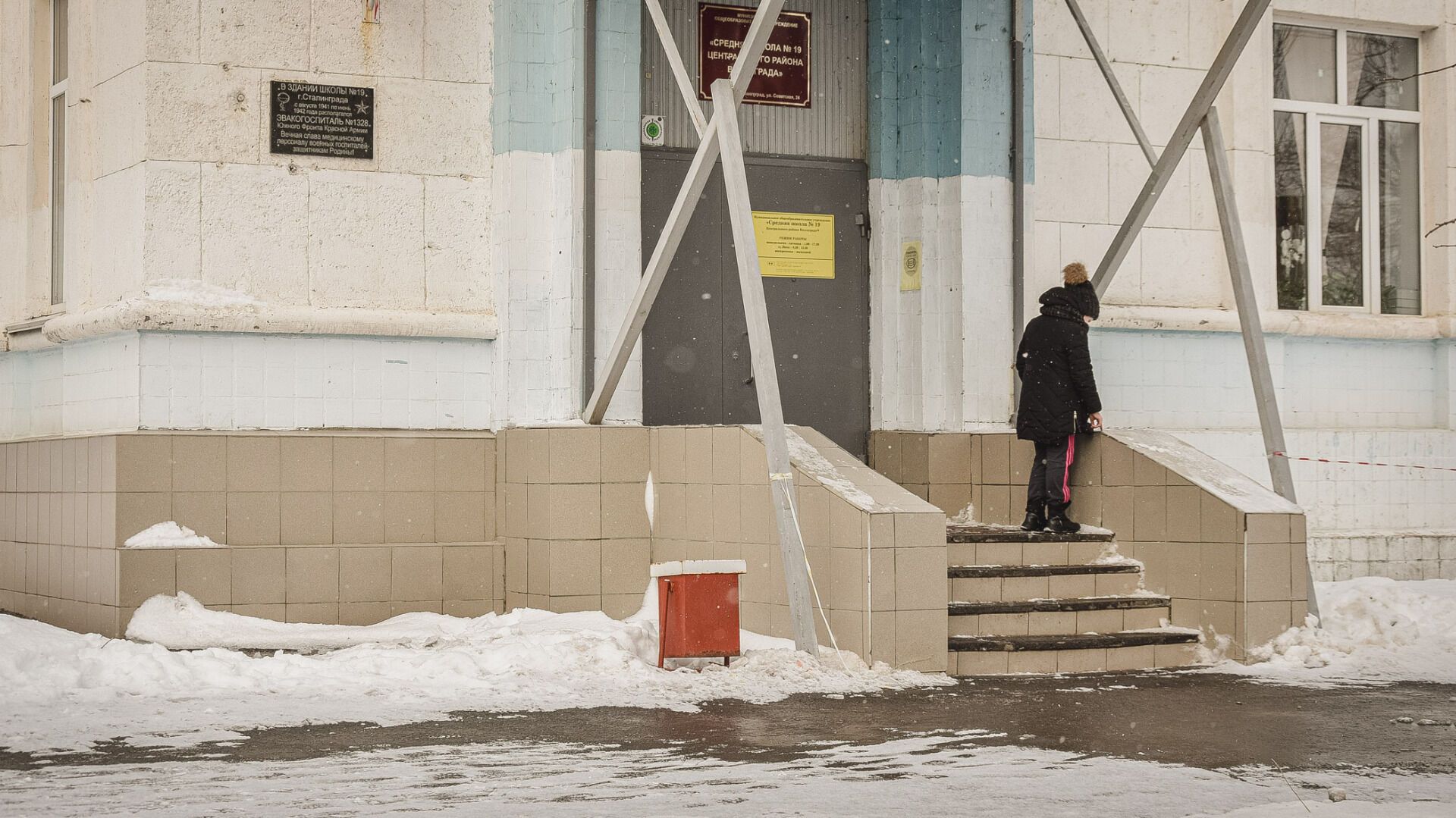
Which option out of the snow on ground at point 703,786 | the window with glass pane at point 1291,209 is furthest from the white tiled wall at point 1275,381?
the snow on ground at point 703,786

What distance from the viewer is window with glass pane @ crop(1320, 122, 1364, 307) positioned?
544 inches

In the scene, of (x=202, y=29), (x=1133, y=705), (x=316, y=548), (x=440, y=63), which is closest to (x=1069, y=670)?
(x=1133, y=705)

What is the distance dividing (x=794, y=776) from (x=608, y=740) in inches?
42.6

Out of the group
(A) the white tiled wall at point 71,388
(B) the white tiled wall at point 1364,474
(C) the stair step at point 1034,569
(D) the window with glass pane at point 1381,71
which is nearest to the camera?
(C) the stair step at point 1034,569

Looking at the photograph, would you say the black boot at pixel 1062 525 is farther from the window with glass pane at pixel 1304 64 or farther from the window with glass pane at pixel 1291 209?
the window with glass pane at pixel 1304 64

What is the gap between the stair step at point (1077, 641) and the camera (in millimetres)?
9367

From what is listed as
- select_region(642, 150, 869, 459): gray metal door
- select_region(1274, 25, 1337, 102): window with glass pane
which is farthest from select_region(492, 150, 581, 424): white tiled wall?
select_region(1274, 25, 1337, 102): window with glass pane

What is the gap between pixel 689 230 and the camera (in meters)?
11.7

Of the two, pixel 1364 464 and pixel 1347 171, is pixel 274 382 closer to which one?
pixel 1364 464

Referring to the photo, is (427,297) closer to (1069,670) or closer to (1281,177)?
(1069,670)

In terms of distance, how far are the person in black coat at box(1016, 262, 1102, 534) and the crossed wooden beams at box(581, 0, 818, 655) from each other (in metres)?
2.09

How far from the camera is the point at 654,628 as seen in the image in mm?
9594

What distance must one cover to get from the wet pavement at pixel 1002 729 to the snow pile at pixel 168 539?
129 inches

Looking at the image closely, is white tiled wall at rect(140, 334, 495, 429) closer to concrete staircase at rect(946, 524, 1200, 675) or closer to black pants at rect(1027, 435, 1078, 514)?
concrete staircase at rect(946, 524, 1200, 675)
